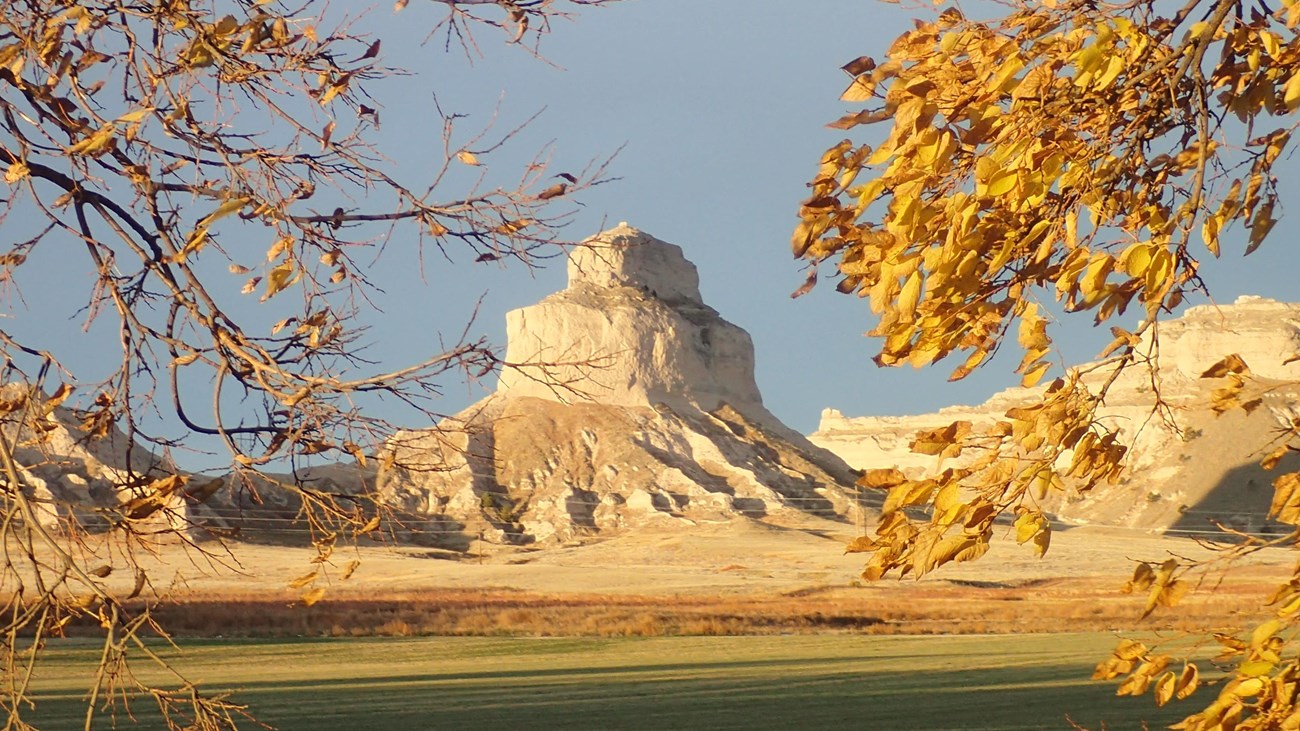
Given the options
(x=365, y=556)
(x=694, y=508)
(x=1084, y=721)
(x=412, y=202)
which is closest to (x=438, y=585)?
(x=365, y=556)

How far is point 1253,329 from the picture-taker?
104 m

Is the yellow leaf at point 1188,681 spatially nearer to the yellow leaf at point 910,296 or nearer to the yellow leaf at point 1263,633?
the yellow leaf at point 1263,633

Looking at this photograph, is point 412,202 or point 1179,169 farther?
point 412,202

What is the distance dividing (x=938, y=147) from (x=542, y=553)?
58.9 metres

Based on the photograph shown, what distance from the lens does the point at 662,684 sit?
18.2 meters

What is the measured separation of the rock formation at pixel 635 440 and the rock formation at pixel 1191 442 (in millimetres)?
8945

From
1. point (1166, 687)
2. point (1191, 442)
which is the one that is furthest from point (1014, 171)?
point (1191, 442)

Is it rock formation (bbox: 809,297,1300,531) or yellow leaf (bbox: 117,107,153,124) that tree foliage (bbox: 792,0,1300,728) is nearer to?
yellow leaf (bbox: 117,107,153,124)

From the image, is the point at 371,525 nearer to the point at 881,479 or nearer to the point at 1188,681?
the point at 881,479

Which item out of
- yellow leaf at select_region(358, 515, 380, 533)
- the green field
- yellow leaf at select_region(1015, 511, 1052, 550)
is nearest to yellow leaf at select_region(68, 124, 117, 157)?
yellow leaf at select_region(358, 515, 380, 533)

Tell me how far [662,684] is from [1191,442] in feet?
219

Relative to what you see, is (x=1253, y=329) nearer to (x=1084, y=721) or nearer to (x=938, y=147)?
(x=1084, y=721)

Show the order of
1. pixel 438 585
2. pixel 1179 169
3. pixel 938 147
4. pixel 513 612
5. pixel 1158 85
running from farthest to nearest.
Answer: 1. pixel 438 585
2. pixel 513 612
3. pixel 1179 169
4. pixel 1158 85
5. pixel 938 147

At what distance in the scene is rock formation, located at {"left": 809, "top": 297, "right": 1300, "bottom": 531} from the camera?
8150 centimetres
